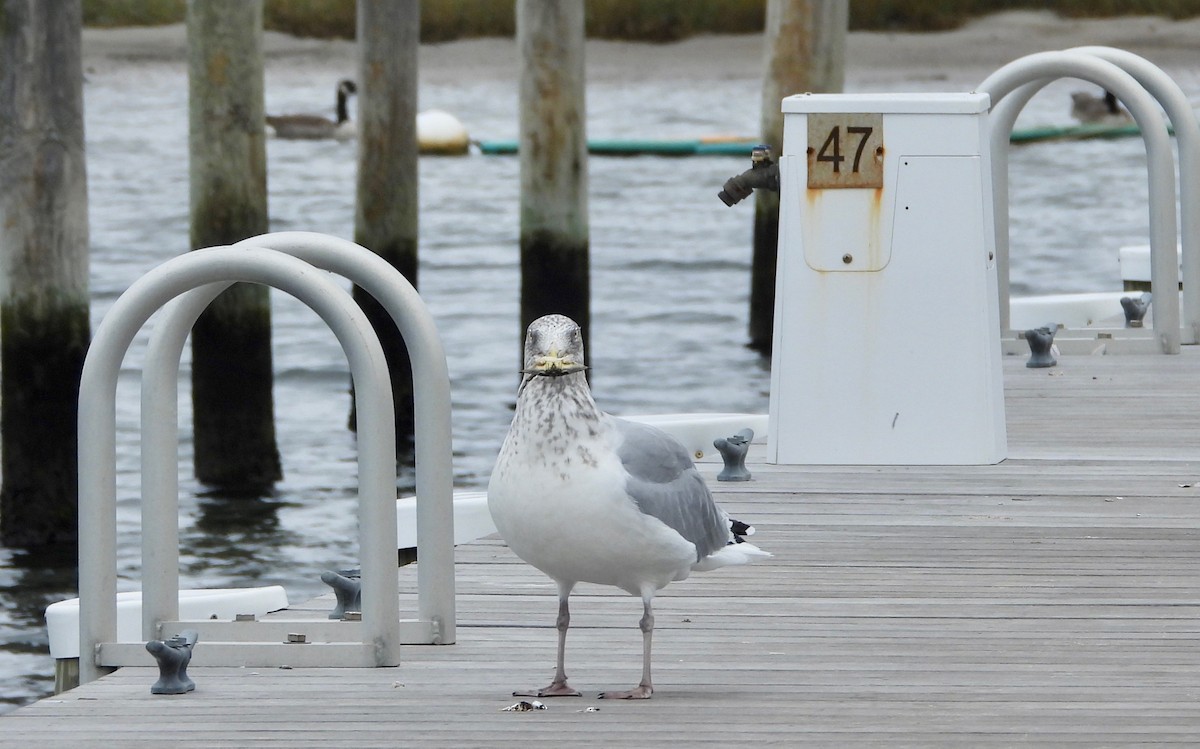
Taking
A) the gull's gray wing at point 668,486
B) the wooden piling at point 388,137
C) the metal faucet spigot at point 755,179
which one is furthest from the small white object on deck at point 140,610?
the wooden piling at point 388,137

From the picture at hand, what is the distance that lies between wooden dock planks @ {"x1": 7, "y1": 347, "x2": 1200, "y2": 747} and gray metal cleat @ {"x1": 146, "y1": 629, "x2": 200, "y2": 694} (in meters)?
0.04

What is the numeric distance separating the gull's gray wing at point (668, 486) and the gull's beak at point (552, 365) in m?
0.21

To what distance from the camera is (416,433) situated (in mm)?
4629

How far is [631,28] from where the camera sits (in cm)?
5750

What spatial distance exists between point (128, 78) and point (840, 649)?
185 feet

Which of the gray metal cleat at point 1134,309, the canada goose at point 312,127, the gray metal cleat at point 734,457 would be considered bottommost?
the gray metal cleat at point 734,457

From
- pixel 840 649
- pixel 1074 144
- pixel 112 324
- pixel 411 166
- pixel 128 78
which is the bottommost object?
pixel 840 649

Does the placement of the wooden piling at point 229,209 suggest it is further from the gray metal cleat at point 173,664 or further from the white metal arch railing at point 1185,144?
the gray metal cleat at point 173,664

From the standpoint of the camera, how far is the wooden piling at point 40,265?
385 inches

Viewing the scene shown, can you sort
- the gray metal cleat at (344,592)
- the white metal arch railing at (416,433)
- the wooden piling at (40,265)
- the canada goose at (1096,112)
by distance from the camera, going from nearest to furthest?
the white metal arch railing at (416,433) → the gray metal cleat at (344,592) → the wooden piling at (40,265) → the canada goose at (1096,112)

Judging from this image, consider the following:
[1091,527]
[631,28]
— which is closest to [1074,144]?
[631,28]

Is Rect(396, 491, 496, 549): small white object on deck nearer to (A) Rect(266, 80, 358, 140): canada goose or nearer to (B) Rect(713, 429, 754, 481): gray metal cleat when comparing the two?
(B) Rect(713, 429, 754, 481): gray metal cleat

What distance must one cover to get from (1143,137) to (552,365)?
5467 mm

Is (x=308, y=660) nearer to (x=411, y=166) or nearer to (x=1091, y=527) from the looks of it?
(x=1091, y=527)
